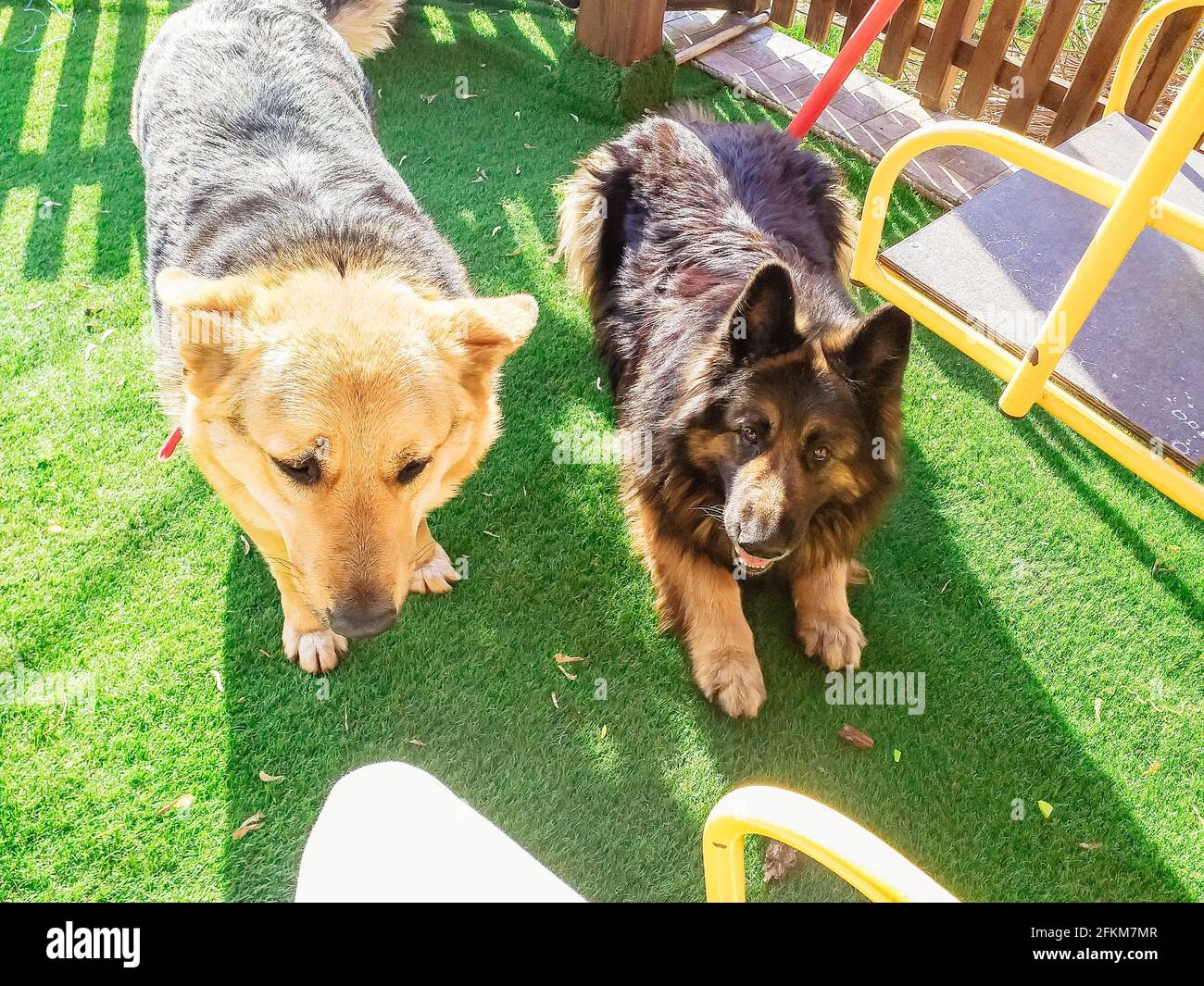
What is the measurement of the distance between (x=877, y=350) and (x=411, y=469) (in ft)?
4.89

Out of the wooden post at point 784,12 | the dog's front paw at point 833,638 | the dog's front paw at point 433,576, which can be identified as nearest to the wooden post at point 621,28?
the wooden post at point 784,12

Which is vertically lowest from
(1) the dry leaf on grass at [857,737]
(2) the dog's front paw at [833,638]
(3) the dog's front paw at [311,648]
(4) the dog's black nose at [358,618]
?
(3) the dog's front paw at [311,648]

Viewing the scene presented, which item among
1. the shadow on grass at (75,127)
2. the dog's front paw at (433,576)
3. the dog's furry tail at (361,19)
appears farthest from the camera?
the dog's furry tail at (361,19)

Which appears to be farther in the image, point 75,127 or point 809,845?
point 75,127

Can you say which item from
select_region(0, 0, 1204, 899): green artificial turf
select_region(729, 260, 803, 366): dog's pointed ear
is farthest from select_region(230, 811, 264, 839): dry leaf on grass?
select_region(729, 260, 803, 366): dog's pointed ear

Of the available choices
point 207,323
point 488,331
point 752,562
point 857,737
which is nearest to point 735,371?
Result: point 752,562

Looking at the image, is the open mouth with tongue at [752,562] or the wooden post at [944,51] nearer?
the open mouth with tongue at [752,562]

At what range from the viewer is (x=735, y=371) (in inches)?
103

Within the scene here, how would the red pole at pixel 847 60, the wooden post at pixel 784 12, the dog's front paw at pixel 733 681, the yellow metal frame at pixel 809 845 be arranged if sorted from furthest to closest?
the wooden post at pixel 784 12
the red pole at pixel 847 60
the dog's front paw at pixel 733 681
the yellow metal frame at pixel 809 845

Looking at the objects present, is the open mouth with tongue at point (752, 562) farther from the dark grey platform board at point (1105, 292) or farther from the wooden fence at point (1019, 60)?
the wooden fence at point (1019, 60)

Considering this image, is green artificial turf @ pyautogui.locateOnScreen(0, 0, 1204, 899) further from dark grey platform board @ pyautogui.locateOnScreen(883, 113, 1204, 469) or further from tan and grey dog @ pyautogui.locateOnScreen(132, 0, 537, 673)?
dark grey platform board @ pyautogui.locateOnScreen(883, 113, 1204, 469)

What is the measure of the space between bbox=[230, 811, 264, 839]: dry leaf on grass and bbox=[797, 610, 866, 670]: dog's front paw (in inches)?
82.7

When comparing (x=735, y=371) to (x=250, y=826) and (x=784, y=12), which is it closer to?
(x=250, y=826)

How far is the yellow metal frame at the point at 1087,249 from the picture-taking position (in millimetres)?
2277
